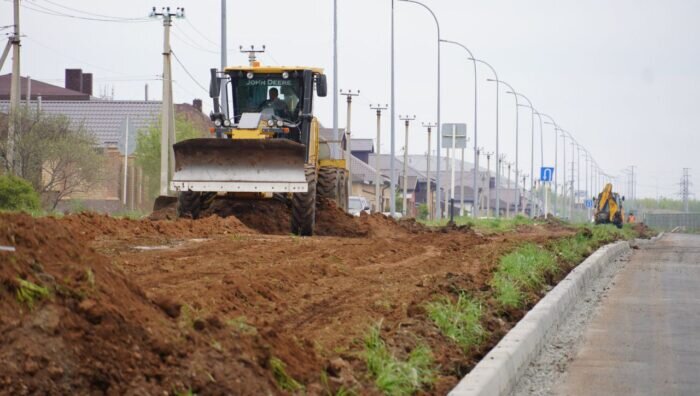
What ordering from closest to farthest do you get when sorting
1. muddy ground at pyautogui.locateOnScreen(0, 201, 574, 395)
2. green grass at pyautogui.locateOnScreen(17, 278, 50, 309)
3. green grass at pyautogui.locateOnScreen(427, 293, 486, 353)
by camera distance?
muddy ground at pyautogui.locateOnScreen(0, 201, 574, 395) → green grass at pyautogui.locateOnScreen(17, 278, 50, 309) → green grass at pyautogui.locateOnScreen(427, 293, 486, 353)

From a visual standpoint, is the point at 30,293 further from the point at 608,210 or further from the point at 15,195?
the point at 608,210

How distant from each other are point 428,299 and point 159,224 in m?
10.8

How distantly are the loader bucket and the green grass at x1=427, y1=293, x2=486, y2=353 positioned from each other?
1171cm

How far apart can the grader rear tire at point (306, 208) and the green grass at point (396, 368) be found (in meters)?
15.4

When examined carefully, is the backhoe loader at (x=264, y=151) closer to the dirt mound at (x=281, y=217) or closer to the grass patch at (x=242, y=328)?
the dirt mound at (x=281, y=217)

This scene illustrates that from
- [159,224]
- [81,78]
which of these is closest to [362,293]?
[159,224]

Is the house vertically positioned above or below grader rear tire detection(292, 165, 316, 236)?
above

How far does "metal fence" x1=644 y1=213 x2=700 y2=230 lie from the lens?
111m

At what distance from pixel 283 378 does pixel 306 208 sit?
17.6 metres

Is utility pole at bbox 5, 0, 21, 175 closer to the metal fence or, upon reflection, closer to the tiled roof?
the tiled roof

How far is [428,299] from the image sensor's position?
454 inches

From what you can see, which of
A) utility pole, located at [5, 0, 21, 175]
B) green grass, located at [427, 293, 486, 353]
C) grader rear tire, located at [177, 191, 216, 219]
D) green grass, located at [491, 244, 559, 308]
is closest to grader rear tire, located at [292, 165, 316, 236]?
grader rear tire, located at [177, 191, 216, 219]

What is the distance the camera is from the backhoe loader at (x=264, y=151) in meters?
23.0

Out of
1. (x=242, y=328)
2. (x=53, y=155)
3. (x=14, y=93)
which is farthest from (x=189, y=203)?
(x=53, y=155)
